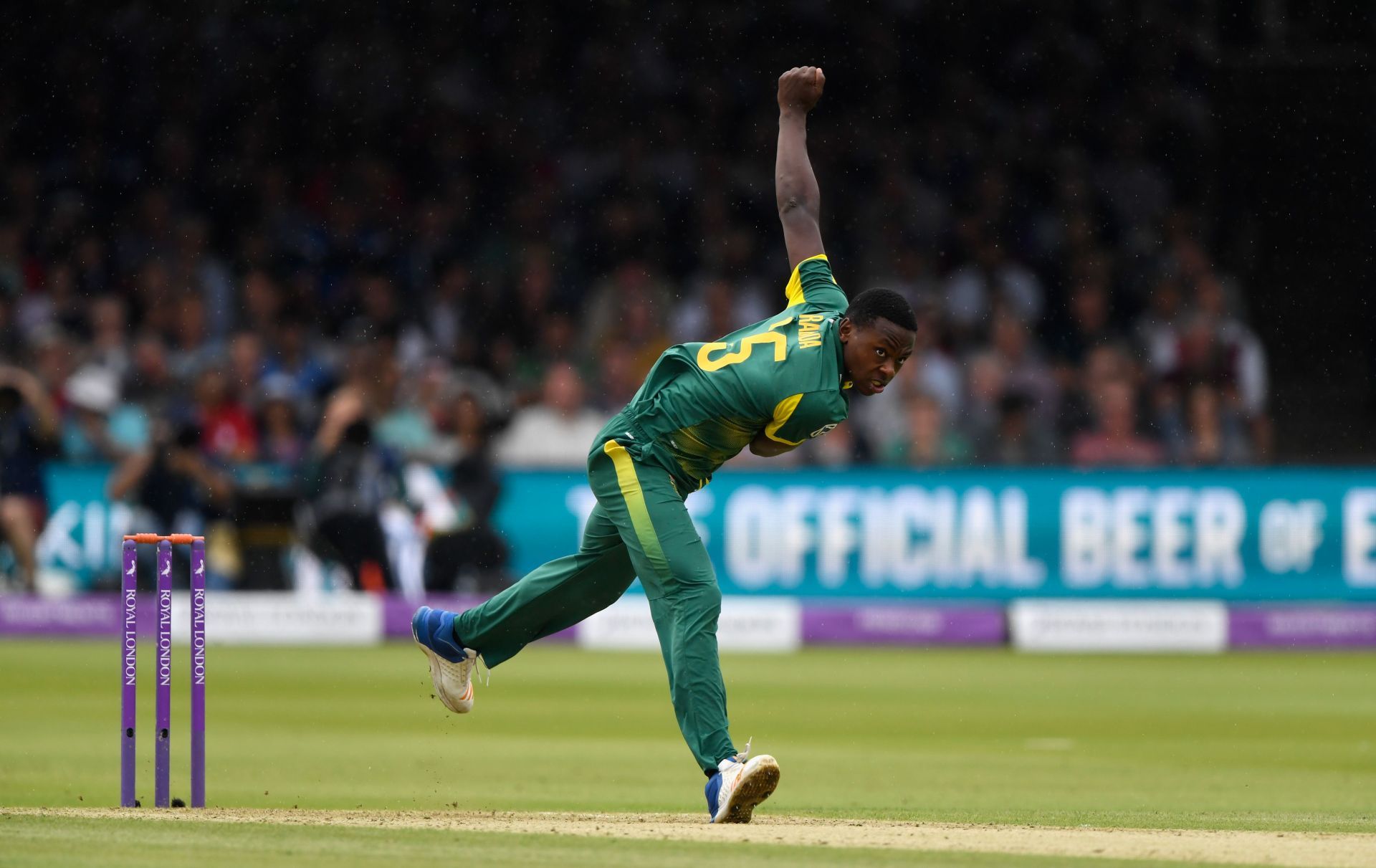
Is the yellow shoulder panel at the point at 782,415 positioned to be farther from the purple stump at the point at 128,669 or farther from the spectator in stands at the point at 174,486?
the spectator in stands at the point at 174,486

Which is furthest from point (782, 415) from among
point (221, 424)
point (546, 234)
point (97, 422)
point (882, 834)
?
point (546, 234)

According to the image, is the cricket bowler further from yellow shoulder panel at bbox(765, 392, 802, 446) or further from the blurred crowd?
the blurred crowd

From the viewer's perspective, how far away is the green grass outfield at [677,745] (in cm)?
588

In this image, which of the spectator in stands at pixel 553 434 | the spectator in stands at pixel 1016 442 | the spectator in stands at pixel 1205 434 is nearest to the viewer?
the spectator in stands at pixel 1205 434

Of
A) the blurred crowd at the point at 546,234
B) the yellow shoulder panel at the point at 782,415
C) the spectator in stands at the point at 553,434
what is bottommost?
the yellow shoulder panel at the point at 782,415

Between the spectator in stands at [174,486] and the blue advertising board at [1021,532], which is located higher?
the spectator in stands at [174,486]

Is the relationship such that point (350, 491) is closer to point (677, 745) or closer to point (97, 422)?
point (97, 422)

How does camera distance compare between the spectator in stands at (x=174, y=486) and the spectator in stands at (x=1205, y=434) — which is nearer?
the spectator in stands at (x=174, y=486)

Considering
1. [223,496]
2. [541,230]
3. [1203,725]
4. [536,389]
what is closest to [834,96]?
[541,230]

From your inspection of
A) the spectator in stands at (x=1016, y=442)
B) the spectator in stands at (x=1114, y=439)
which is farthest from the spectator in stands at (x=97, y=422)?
the spectator in stands at (x=1114, y=439)

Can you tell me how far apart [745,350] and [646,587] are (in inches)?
33.9

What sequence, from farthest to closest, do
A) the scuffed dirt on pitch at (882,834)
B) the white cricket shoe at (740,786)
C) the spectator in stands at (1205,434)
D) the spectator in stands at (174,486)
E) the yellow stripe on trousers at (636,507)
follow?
the spectator in stands at (1205,434), the spectator in stands at (174,486), the yellow stripe on trousers at (636,507), the white cricket shoe at (740,786), the scuffed dirt on pitch at (882,834)

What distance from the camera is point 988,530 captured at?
1529 cm

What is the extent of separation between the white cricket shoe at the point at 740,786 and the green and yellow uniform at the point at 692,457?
71mm
